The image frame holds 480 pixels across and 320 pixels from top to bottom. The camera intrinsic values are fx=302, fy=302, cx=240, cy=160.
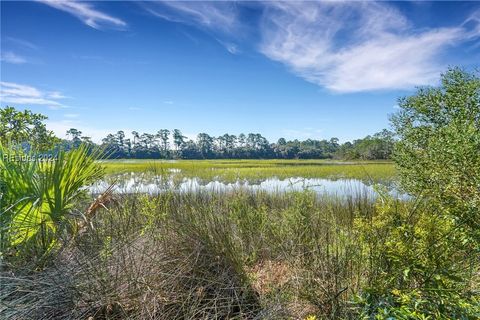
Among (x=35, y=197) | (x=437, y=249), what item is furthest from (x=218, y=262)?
(x=437, y=249)

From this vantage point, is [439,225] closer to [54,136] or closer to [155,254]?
[155,254]

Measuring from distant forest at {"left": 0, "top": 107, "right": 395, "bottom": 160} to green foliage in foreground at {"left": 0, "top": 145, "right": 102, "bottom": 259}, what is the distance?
27 cm

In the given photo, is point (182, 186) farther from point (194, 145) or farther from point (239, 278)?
point (194, 145)

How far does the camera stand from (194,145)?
57500mm

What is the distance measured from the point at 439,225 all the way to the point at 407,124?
422cm

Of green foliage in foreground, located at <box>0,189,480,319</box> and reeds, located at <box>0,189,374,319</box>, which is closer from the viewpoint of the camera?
green foliage in foreground, located at <box>0,189,480,319</box>

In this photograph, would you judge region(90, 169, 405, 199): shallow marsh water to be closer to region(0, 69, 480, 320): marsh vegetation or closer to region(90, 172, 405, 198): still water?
region(90, 172, 405, 198): still water

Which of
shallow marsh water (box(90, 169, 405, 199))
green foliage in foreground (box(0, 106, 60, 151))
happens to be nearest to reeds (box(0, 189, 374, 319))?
shallow marsh water (box(90, 169, 405, 199))

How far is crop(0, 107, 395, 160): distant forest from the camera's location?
4707 mm

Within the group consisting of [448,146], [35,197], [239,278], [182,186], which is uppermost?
[448,146]

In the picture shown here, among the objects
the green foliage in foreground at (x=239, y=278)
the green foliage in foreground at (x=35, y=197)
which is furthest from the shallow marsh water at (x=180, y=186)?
the green foliage in foreground at (x=239, y=278)

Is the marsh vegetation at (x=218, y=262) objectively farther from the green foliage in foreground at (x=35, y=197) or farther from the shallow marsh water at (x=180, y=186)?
the shallow marsh water at (x=180, y=186)

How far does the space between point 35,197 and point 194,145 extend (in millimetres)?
55594

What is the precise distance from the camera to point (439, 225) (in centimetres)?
211
